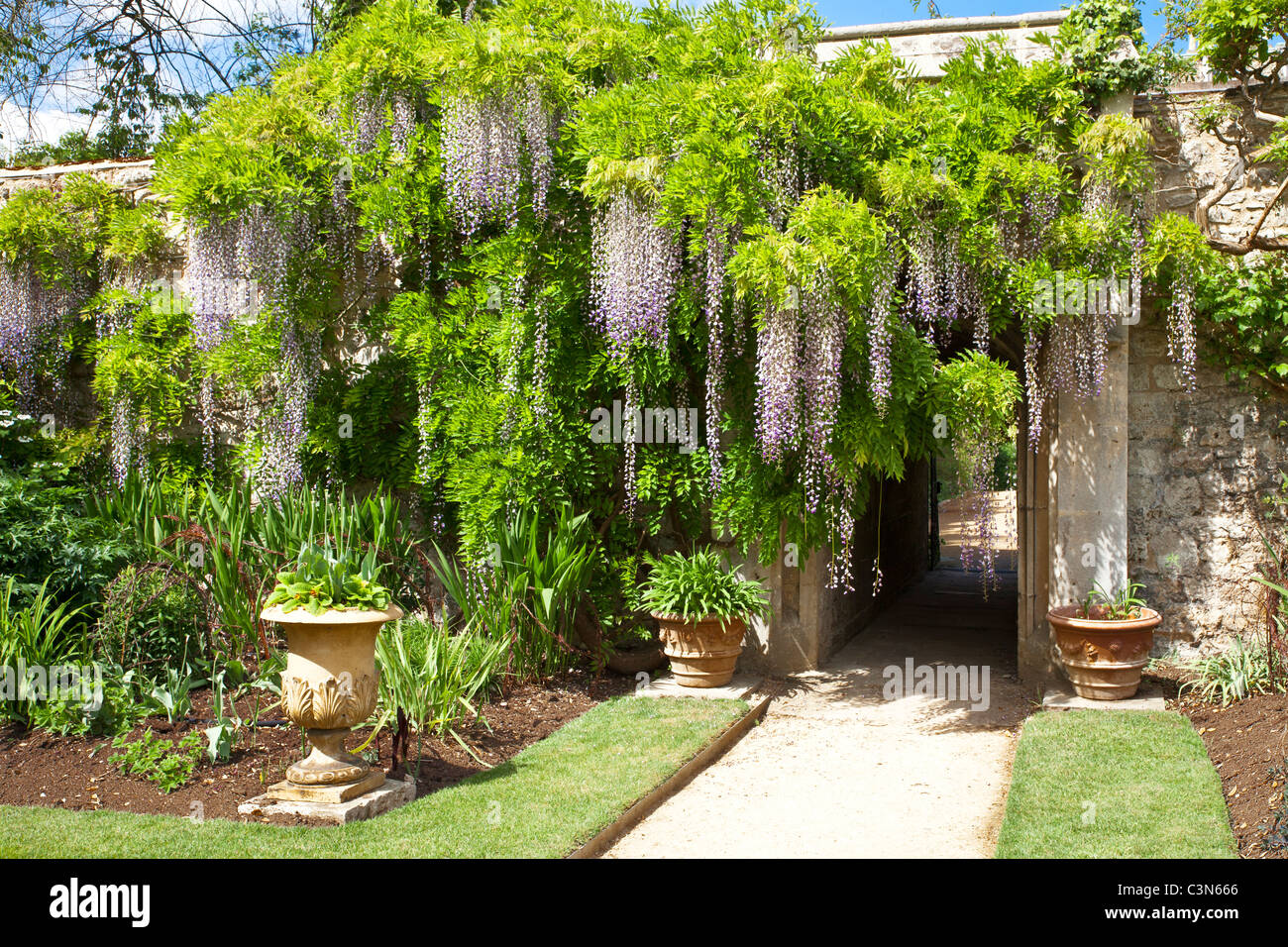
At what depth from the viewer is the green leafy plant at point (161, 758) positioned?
438 centimetres

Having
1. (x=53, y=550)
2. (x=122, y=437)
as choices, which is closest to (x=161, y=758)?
(x=53, y=550)

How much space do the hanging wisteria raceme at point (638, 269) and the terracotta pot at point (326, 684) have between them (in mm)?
2424

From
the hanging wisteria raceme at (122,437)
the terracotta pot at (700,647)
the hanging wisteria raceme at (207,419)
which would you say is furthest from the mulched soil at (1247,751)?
the hanging wisteria raceme at (122,437)

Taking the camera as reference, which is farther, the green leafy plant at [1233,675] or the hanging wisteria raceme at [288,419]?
the hanging wisteria raceme at [288,419]

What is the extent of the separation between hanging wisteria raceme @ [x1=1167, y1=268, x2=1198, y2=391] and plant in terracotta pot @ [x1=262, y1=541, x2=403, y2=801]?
4510 mm

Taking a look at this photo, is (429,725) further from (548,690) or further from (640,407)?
(640,407)

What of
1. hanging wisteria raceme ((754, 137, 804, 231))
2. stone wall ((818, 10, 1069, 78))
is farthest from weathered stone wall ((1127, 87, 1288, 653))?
hanging wisteria raceme ((754, 137, 804, 231))

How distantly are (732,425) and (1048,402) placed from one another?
1.93 metres

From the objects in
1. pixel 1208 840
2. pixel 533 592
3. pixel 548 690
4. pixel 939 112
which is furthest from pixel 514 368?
pixel 1208 840

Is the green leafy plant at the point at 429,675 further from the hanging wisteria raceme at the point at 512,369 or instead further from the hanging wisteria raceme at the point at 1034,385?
the hanging wisteria raceme at the point at 1034,385

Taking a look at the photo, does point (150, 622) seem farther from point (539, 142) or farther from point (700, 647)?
point (539, 142)

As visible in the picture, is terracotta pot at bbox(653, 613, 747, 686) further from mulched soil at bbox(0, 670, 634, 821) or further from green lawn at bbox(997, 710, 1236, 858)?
green lawn at bbox(997, 710, 1236, 858)

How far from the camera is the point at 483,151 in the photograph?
20.1ft
